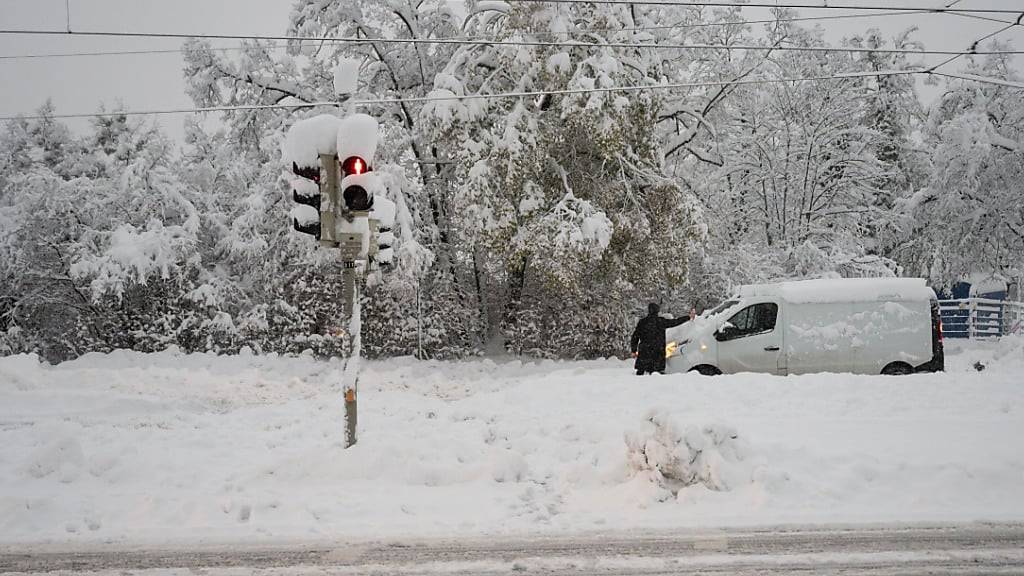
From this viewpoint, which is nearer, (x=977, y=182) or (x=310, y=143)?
(x=310, y=143)

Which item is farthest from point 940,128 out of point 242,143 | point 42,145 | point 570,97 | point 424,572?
point 42,145

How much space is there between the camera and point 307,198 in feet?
24.2

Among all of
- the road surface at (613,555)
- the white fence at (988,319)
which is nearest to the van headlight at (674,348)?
the road surface at (613,555)

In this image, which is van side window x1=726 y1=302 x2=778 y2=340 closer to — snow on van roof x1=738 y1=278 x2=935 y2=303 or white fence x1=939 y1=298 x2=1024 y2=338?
snow on van roof x1=738 y1=278 x2=935 y2=303

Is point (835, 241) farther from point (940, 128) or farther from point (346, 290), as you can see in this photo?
point (346, 290)

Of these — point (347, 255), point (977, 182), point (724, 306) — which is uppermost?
point (977, 182)

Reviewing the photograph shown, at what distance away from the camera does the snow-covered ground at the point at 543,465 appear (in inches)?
235

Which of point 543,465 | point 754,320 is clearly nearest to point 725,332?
point 754,320

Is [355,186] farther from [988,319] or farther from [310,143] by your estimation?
[988,319]

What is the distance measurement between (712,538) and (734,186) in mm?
20783

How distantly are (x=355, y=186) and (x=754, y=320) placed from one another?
28.8 ft

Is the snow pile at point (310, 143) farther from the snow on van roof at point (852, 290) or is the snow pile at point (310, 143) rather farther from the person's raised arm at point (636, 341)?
the snow on van roof at point (852, 290)

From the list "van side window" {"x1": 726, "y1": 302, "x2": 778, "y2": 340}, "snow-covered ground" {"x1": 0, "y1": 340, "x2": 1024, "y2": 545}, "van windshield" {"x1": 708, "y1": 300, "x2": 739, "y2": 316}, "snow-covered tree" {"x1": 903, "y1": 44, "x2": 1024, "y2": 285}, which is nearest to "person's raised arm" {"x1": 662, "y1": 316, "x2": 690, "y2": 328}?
"van windshield" {"x1": 708, "y1": 300, "x2": 739, "y2": 316}

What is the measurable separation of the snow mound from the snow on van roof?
720cm
